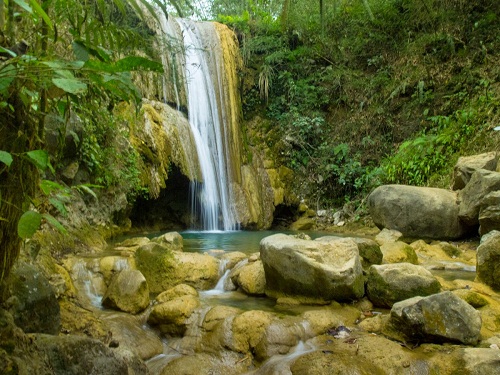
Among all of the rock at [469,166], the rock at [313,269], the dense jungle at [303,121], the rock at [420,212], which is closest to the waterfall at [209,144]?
the dense jungle at [303,121]

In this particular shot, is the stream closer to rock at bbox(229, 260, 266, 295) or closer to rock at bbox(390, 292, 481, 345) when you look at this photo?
rock at bbox(229, 260, 266, 295)

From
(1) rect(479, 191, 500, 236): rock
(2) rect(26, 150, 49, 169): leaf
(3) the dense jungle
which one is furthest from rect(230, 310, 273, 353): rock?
(1) rect(479, 191, 500, 236): rock

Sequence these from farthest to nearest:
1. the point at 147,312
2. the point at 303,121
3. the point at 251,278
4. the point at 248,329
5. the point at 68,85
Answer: the point at 303,121 < the point at 251,278 < the point at 147,312 < the point at 248,329 < the point at 68,85

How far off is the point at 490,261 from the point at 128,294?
384 centimetres

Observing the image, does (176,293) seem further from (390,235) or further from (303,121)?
(303,121)

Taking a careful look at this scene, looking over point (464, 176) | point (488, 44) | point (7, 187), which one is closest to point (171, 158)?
point (464, 176)

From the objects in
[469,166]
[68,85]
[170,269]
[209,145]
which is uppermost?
[209,145]

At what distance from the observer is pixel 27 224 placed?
120 cm

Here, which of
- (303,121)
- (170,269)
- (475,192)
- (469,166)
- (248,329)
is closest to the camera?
(248,329)

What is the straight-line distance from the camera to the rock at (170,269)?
15.5 ft

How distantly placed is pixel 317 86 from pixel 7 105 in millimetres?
12965

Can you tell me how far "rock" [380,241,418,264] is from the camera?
17.8ft

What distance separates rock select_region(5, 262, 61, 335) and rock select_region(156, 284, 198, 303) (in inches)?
58.8

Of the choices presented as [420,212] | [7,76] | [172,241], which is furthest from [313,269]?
[420,212]
